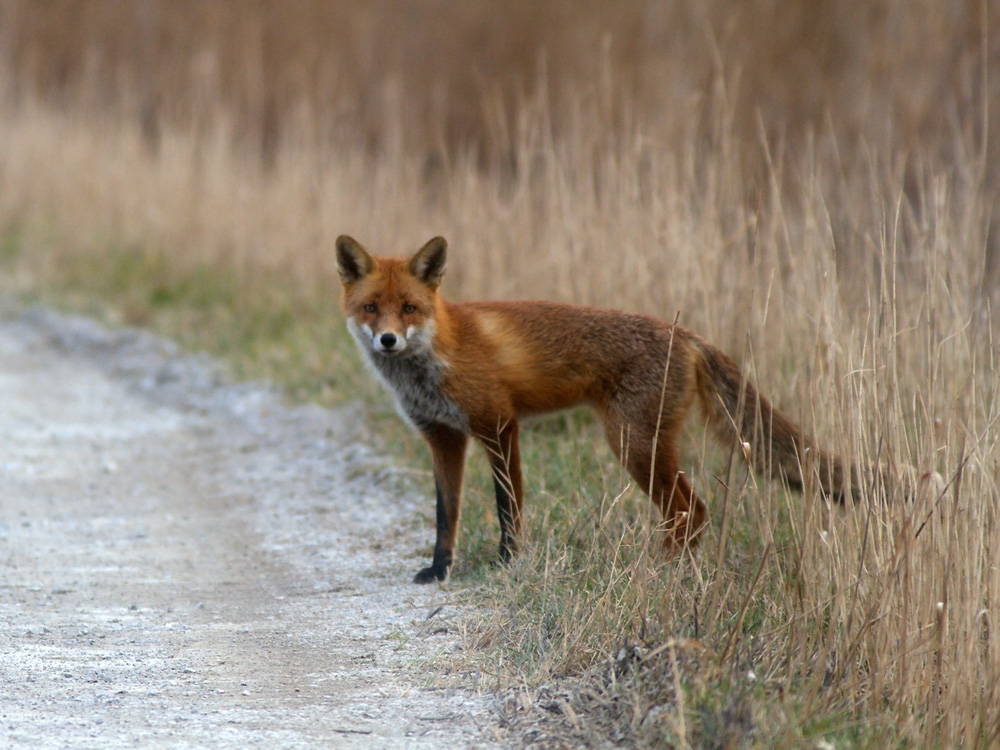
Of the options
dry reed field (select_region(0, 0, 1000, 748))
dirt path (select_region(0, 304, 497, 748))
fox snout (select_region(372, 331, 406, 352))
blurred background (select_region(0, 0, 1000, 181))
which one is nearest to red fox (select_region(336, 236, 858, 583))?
fox snout (select_region(372, 331, 406, 352))

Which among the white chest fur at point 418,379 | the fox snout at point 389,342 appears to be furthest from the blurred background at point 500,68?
the fox snout at point 389,342

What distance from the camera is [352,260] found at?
4641mm

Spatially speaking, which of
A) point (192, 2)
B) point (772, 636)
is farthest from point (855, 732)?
point (192, 2)

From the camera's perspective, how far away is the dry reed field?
3059 mm

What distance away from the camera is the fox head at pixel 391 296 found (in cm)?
433

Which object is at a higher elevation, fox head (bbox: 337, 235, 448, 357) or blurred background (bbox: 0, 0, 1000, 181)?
blurred background (bbox: 0, 0, 1000, 181)

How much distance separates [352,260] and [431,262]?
34cm

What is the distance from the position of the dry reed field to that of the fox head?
0.94 m

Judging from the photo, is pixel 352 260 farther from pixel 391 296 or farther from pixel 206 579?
pixel 206 579

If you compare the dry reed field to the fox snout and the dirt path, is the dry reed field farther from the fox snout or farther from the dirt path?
the fox snout

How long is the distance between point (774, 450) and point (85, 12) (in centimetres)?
1425

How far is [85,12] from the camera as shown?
15.4m

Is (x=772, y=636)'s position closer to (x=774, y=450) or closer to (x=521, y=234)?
(x=774, y=450)

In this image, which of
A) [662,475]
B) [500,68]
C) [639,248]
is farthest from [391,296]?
[500,68]
